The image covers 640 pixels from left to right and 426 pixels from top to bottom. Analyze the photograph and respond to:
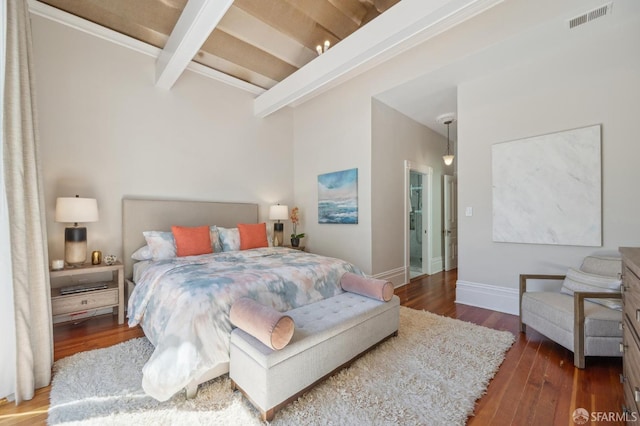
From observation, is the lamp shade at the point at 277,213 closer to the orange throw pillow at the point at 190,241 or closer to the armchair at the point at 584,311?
the orange throw pillow at the point at 190,241

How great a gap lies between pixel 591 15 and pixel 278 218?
14.3 feet

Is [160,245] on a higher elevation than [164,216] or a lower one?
lower

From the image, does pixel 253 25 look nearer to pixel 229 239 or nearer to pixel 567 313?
pixel 229 239

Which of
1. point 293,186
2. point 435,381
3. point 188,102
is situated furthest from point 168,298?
point 293,186

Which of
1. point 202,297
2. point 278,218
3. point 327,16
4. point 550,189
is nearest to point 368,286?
point 202,297

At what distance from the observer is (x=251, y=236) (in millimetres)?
3844

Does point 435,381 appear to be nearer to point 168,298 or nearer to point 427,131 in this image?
point 168,298

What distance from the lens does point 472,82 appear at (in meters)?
3.51

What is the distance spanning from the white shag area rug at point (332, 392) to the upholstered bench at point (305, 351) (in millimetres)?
108

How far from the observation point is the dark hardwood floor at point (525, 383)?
5.29ft

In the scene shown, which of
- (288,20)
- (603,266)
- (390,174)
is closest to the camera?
(603,266)

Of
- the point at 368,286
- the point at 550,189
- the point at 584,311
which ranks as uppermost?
the point at 550,189

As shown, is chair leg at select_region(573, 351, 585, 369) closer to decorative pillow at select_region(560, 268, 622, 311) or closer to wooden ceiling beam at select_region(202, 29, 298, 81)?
decorative pillow at select_region(560, 268, 622, 311)

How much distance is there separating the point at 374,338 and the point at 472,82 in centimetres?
340
